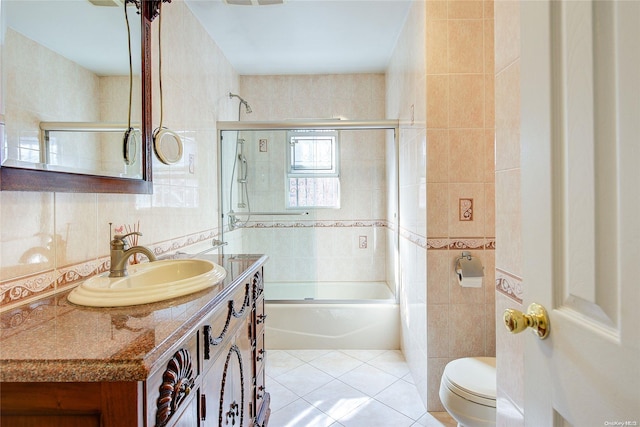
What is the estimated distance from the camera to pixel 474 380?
1.38 meters

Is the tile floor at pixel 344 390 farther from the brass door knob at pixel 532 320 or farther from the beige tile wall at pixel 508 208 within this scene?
the brass door knob at pixel 532 320

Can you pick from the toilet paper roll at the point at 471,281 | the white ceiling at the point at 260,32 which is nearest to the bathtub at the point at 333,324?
the toilet paper roll at the point at 471,281

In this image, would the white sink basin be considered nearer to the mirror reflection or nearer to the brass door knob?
the mirror reflection

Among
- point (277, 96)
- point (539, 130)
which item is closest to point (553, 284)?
point (539, 130)

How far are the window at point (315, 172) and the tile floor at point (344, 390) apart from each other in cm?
139

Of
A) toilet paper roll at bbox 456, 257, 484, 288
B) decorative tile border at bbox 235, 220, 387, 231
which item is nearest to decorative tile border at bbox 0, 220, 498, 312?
toilet paper roll at bbox 456, 257, 484, 288

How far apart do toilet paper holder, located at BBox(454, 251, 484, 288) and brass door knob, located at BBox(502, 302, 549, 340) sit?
111 cm

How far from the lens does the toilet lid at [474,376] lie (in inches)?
51.5

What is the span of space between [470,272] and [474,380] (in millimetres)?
550

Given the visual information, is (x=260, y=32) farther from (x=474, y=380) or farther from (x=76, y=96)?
(x=474, y=380)

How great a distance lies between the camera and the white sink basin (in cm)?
85

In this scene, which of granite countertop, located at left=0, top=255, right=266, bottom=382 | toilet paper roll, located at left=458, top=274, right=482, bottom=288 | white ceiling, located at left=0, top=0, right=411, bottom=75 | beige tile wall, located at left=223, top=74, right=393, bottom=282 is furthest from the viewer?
beige tile wall, located at left=223, top=74, right=393, bottom=282

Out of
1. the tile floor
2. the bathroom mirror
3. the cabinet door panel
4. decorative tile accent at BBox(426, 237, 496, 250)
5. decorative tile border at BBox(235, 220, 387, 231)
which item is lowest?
the tile floor

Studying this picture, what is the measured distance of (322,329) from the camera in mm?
2576
